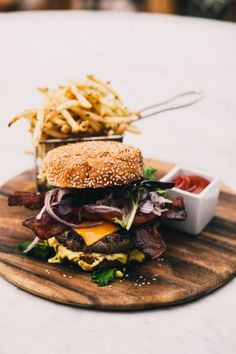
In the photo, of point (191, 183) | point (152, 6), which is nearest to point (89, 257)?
point (191, 183)

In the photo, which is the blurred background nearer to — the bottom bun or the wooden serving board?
the wooden serving board

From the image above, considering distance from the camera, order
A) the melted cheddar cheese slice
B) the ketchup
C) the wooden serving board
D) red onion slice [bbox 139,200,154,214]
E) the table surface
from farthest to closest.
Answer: the ketchup
red onion slice [bbox 139,200,154,214]
the melted cheddar cheese slice
the wooden serving board
the table surface

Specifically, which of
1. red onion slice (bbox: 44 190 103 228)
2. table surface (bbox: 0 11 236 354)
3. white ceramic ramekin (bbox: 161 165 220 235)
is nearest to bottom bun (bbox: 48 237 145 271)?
red onion slice (bbox: 44 190 103 228)

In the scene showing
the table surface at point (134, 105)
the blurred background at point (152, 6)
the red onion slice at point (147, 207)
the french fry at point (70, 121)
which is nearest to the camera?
the table surface at point (134, 105)

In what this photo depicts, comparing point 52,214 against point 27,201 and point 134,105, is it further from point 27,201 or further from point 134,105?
point 134,105

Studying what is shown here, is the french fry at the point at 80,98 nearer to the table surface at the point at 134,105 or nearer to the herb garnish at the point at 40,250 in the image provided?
the table surface at the point at 134,105

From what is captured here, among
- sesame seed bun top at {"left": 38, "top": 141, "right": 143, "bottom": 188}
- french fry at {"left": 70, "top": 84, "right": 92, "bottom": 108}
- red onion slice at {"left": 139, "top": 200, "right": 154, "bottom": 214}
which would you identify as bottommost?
red onion slice at {"left": 139, "top": 200, "right": 154, "bottom": 214}

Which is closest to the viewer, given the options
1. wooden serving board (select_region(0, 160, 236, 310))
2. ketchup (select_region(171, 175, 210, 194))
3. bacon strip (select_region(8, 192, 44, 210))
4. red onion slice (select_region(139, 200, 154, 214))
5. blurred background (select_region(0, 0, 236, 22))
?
wooden serving board (select_region(0, 160, 236, 310))

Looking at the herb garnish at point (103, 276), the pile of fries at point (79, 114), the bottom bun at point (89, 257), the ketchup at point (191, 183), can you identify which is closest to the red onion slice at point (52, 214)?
the bottom bun at point (89, 257)
